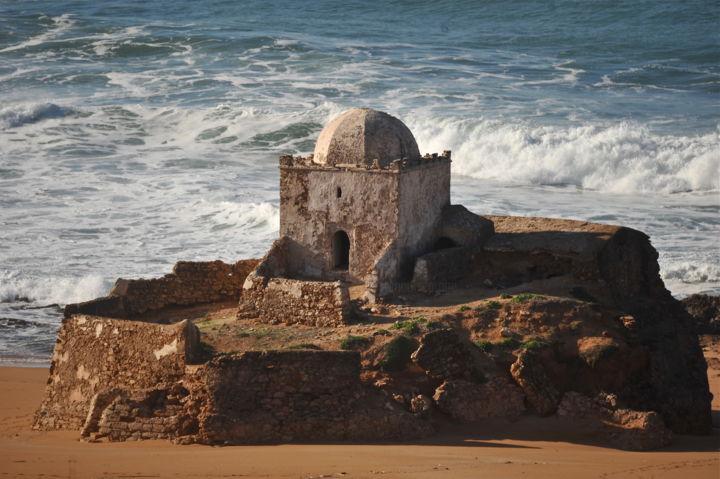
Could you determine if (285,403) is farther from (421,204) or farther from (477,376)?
(421,204)

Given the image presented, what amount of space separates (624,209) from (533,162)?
6547 millimetres

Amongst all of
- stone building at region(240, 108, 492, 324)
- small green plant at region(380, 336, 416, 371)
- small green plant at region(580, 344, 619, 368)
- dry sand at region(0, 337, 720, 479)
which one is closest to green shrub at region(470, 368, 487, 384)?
dry sand at region(0, 337, 720, 479)

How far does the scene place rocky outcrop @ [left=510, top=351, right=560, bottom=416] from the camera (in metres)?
21.4

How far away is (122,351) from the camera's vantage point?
840 inches

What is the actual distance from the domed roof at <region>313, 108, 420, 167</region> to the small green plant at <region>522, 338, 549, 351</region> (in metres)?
5.00

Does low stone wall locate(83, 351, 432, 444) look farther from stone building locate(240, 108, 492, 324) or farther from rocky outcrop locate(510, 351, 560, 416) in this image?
stone building locate(240, 108, 492, 324)

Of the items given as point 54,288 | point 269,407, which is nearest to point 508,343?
point 269,407

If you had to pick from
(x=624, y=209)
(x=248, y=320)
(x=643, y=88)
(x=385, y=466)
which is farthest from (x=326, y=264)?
(x=643, y=88)

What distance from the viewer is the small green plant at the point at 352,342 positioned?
21344mm

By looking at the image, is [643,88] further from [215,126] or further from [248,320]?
[248,320]

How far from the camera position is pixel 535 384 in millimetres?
21500

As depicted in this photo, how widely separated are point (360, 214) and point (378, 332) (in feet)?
12.7

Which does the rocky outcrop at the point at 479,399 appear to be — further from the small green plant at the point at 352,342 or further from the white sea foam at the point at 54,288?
the white sea foam at the point at 54,288

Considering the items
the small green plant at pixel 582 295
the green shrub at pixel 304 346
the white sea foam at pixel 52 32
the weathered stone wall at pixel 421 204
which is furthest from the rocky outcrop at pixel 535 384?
the white sea foam at pixel 52 32
